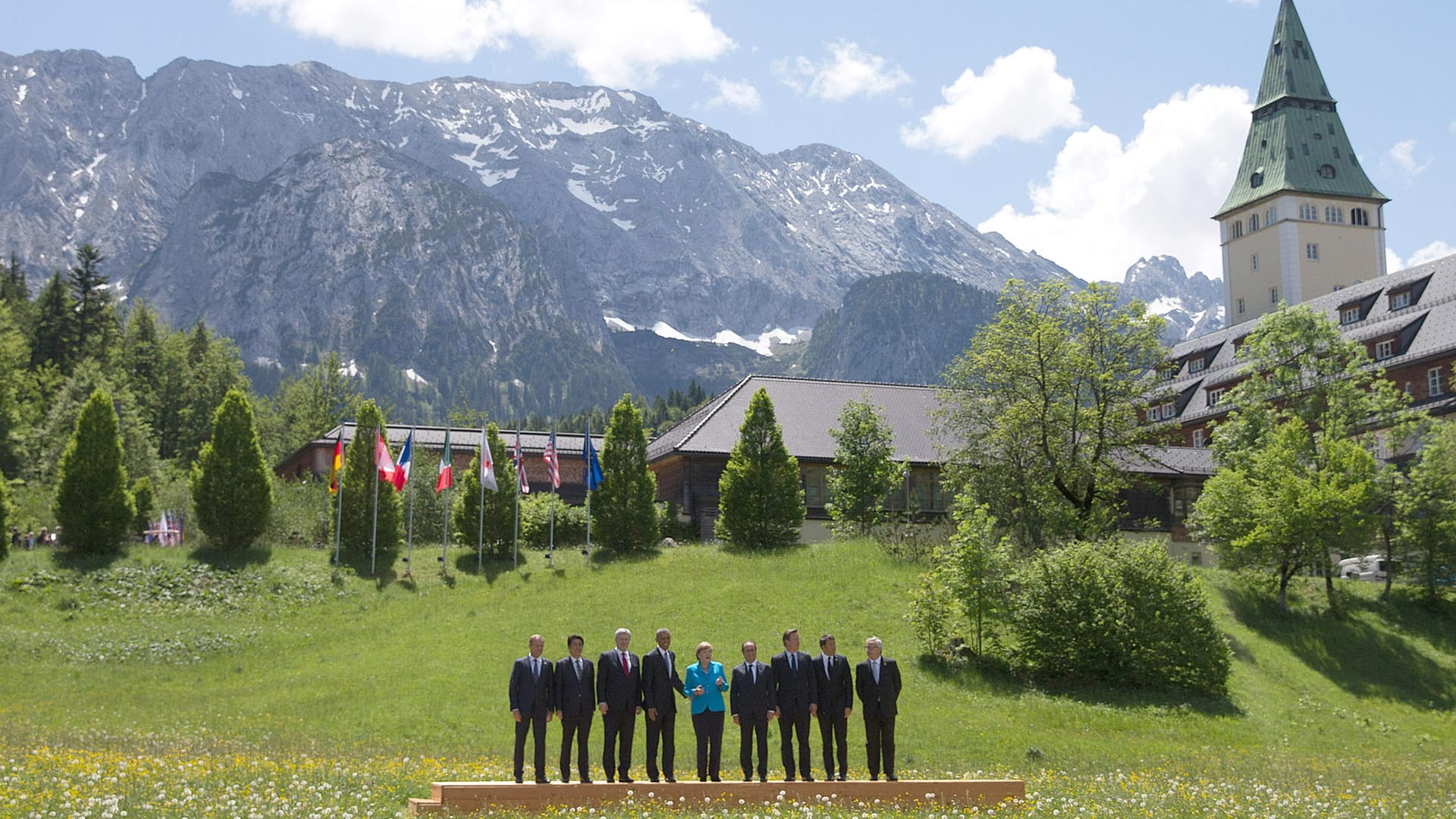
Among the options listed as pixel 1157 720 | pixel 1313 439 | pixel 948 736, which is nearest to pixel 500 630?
pixel 948 736

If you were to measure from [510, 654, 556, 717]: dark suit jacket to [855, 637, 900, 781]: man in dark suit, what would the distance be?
4.21 m

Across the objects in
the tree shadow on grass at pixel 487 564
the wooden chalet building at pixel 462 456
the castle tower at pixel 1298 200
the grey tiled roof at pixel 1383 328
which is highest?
the castle tower at pixel 1298 200

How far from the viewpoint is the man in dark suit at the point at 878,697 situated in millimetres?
16984

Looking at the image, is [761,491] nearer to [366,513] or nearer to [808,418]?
[808,418]

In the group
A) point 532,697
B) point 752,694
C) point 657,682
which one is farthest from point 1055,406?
point 532,697

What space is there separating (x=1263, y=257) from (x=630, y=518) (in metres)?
74.1

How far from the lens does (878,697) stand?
17.0 metres

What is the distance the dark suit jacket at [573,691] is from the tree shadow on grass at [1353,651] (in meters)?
25.8

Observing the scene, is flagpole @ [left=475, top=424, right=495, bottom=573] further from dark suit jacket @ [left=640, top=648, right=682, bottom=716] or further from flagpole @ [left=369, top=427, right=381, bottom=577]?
dark suit jacket @ [left=640, top=648, right=682, bottom=716]

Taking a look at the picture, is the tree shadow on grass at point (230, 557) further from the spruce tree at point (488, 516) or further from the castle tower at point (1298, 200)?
the castle tower at point (1298, 200)

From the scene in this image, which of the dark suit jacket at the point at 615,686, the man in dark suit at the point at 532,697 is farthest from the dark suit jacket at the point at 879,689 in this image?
the man in dark suit at the point at 532,697

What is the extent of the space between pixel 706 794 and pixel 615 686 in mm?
2007

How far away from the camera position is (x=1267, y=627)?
126 ft

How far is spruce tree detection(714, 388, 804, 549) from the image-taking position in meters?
46.2
